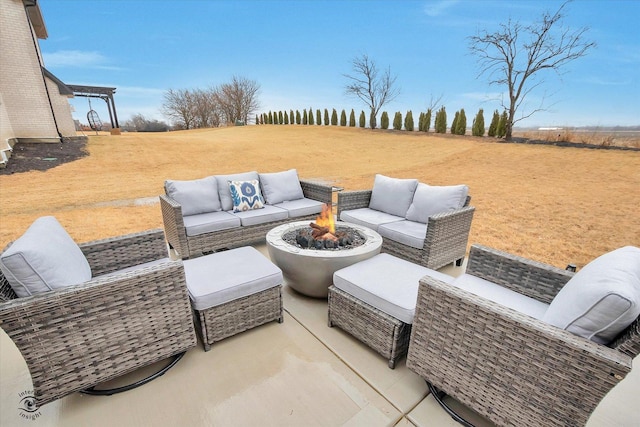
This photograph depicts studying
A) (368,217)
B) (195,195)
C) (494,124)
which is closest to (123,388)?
(195,195)

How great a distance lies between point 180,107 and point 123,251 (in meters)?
33.3

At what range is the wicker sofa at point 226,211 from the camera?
3145mm

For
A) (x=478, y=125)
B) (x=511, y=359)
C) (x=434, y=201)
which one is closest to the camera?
(x=511, y=359)

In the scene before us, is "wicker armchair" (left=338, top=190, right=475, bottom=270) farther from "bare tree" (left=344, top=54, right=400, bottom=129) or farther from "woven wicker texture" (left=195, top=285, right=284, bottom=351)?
"bare tree" (left=344, top=54, right=400, bottom=129)

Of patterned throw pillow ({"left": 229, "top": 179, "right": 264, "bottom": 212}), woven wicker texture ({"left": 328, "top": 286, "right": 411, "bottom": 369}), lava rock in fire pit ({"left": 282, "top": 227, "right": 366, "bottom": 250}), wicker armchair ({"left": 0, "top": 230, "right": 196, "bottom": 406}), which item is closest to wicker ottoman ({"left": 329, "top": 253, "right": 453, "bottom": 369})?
woven wicker texture ({"left": 328, "top": 286, "right": 411, "bottom": 369})

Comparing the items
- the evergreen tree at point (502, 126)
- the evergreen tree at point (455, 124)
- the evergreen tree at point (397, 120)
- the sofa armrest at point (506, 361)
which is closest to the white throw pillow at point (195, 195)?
the sofa armrest at point (506, 361)

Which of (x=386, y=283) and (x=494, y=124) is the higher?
(x=494, y=124)

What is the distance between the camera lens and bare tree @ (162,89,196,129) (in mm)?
29234

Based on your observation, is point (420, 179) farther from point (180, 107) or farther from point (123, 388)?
point (180, 107)

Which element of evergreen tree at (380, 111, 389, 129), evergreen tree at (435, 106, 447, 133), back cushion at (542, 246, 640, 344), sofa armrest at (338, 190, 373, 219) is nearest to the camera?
back cushion at (542, 246, 640, 344)

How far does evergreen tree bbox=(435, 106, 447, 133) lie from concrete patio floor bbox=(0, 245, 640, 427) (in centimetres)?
1784

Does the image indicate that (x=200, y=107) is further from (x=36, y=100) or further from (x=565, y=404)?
(x=565, y=404)

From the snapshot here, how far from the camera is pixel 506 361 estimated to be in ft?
4.07

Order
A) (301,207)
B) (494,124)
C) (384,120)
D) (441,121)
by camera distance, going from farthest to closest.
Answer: (384,120) < (441,121) < (494,124) < (301,207)
